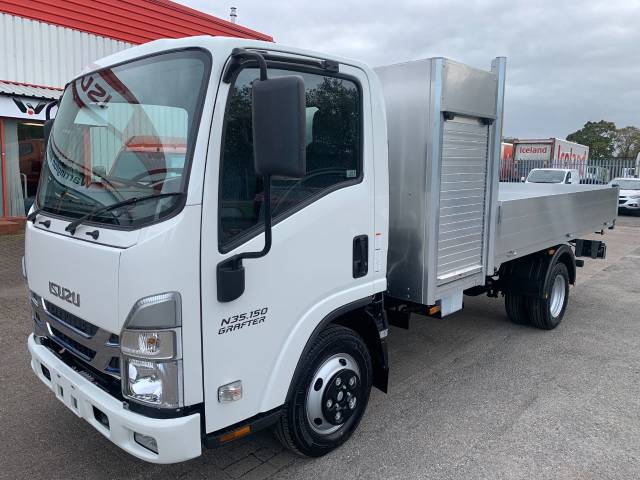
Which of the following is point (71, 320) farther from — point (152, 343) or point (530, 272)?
point (530, 272)

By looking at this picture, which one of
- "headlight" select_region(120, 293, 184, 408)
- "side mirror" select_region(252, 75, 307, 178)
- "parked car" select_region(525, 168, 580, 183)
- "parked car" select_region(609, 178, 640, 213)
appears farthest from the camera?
"parked car" select_region(609, 178, 640, 213)

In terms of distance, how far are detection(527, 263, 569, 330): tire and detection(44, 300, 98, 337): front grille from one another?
14.6 feet

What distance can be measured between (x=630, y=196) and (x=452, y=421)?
66.4 ft

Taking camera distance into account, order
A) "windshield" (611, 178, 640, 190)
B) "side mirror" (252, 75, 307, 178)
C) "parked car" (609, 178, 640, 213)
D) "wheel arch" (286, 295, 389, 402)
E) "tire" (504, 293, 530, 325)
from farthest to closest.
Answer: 1. "windshield" (611, 178, 640, 190)
2. "parked car" (609, 178, 640, 213)
3. "tire" (504, 293, 530, 325)
4. "wheel arch" (286, 295, 389, 402)
5. "side mirror" (252, 75, 307, 178)

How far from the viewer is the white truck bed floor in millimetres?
4406

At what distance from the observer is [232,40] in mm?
2354

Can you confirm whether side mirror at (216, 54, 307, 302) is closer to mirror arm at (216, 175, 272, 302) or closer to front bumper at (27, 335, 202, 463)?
mirror arm at (216, 175, 272, 302)

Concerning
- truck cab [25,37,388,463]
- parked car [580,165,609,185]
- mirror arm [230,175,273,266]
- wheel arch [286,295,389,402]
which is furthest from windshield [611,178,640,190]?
mirror arm [230,175,273,266]

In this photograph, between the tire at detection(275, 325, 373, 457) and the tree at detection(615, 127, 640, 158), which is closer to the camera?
the tire at detection(275, 325, 373, 457)

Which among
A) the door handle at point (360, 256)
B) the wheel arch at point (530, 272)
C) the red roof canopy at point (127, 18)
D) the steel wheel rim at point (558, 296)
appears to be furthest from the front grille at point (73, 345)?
the red roof canopy at point (127, 18)

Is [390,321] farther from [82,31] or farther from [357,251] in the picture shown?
[82,31]

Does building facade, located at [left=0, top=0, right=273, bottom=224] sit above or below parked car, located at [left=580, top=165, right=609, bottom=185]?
above

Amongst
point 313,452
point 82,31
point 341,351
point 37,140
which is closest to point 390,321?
point 341,351

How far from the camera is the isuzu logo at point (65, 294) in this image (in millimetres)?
2505
